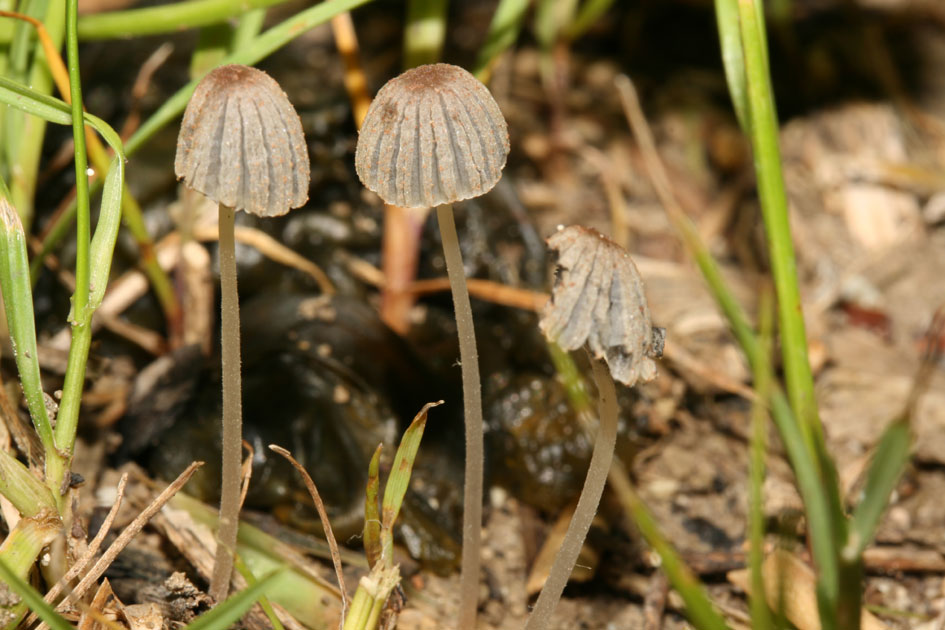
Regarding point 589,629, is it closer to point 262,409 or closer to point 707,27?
point 262,409

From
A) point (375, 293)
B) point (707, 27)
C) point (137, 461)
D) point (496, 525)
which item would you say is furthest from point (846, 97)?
point (137, 461)

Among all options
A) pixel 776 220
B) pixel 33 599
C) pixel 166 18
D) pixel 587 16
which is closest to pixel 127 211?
pixel 166 18

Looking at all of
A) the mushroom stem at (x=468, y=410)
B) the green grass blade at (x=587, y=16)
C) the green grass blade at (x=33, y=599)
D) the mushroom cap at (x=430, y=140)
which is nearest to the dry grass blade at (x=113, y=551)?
the green grass blade at (x=33, y=599)

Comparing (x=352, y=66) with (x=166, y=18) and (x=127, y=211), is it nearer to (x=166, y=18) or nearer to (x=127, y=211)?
(x=166, y=18)

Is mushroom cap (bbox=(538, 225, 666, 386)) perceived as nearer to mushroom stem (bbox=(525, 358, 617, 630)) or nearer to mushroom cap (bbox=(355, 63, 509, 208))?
mushroom stem (bbox=(525, 358, 617, 630))

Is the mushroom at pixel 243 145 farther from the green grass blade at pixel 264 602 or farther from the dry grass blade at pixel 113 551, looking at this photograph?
the green grass blade at pixel 264 602

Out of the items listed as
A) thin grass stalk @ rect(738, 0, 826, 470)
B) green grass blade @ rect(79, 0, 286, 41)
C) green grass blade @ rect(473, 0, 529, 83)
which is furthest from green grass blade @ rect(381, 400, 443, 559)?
green grass blade @ rect(473, 0, 529, 83)

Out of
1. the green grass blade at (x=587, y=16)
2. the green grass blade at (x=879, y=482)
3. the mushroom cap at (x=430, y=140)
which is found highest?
the green grass blade at (x=587, y=16)
